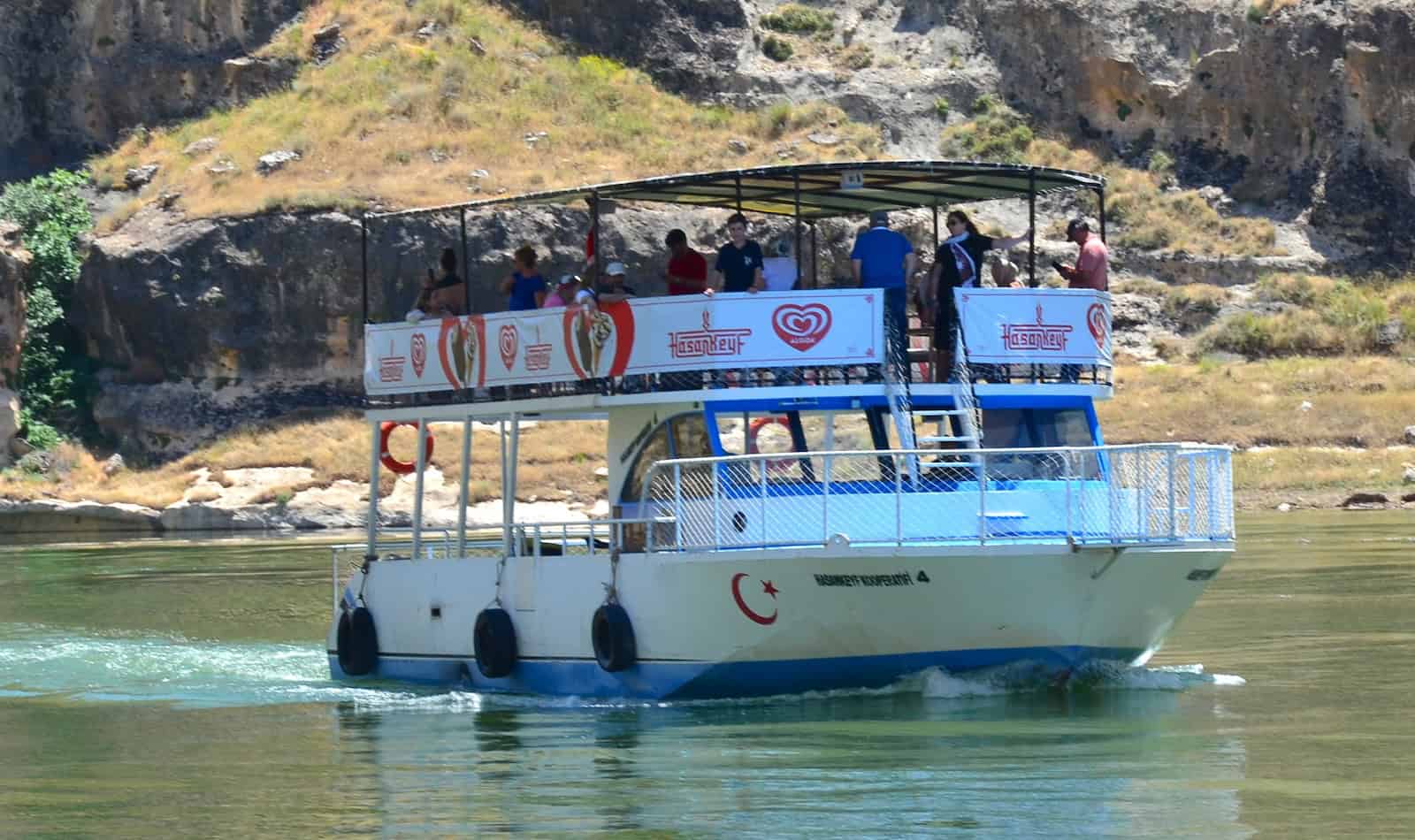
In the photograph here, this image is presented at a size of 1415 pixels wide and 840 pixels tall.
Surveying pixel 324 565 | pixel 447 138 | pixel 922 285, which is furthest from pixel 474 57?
pixel 922 285

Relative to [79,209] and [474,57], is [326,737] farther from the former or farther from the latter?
[474,57]

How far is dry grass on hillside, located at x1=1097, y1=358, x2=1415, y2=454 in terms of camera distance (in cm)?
5612

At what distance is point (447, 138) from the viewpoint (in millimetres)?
74438

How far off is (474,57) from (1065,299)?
61.5m

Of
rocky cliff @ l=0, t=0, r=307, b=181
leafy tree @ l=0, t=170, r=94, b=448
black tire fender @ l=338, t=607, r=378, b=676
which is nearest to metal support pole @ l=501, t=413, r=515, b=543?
black tire fender @ l=338, t=607, r=378, b=676

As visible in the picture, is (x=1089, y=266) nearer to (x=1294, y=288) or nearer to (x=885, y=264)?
(x=885, y=264)

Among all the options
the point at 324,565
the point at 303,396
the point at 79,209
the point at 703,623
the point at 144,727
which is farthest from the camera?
the point at 79,209

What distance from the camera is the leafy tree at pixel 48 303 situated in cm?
6769

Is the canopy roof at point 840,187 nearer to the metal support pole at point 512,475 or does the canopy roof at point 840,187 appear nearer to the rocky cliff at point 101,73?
the metal support pole at point 512,475

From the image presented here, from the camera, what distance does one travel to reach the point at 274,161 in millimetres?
73250

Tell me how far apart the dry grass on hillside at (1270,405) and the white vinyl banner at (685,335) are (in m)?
35.4

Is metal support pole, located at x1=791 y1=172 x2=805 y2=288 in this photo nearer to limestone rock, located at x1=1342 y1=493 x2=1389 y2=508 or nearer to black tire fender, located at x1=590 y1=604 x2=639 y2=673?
black tire fender, located at x1=590 y1=604 x2=639 y2=673

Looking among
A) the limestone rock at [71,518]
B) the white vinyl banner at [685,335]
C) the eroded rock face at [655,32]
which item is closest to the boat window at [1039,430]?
the white vinyl banner at [685,335]

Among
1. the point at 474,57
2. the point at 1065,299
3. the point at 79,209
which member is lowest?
the point at 1065,299
